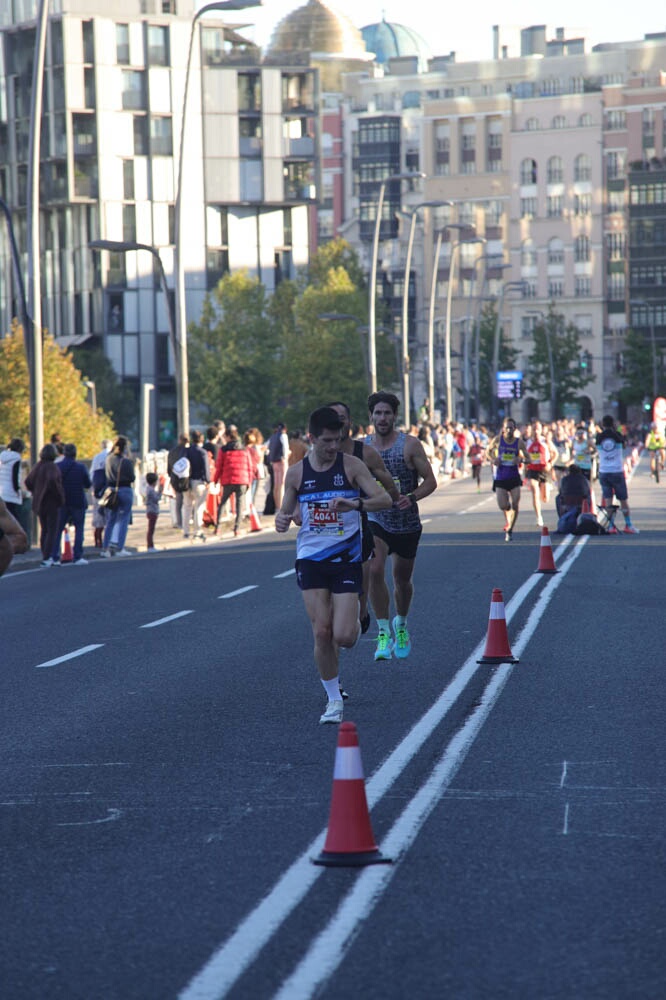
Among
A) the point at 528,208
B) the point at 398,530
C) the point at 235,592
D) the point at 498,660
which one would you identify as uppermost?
the point at 528,208

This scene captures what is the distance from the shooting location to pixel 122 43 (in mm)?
92000

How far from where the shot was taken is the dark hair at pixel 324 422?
1036cm

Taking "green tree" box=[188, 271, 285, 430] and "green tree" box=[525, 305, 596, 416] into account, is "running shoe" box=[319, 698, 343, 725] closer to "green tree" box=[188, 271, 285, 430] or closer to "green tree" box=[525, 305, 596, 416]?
"green tree" box=[188, 271, 285, 430]

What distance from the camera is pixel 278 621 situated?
55.8 ft

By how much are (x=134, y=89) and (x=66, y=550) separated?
6925 centimetres

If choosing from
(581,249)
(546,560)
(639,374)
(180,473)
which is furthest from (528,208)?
(546,560)

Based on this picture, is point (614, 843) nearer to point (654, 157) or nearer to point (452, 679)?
point (452, 679)

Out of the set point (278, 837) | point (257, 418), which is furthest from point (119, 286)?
point (278, 837)

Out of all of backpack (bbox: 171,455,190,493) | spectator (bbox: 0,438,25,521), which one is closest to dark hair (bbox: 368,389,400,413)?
spectator (bbox: 0,438,25,521)

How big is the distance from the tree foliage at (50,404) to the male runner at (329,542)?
38140 mm

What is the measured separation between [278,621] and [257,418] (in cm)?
6185

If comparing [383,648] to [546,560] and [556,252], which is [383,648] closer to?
[546,560]

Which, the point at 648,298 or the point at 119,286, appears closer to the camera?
the point at 119,286

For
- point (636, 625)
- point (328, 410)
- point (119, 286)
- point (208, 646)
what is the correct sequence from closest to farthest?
1. point (328, 410)
2. point (208, 646)
3. point (636, 625)
4. point (119, 286)
